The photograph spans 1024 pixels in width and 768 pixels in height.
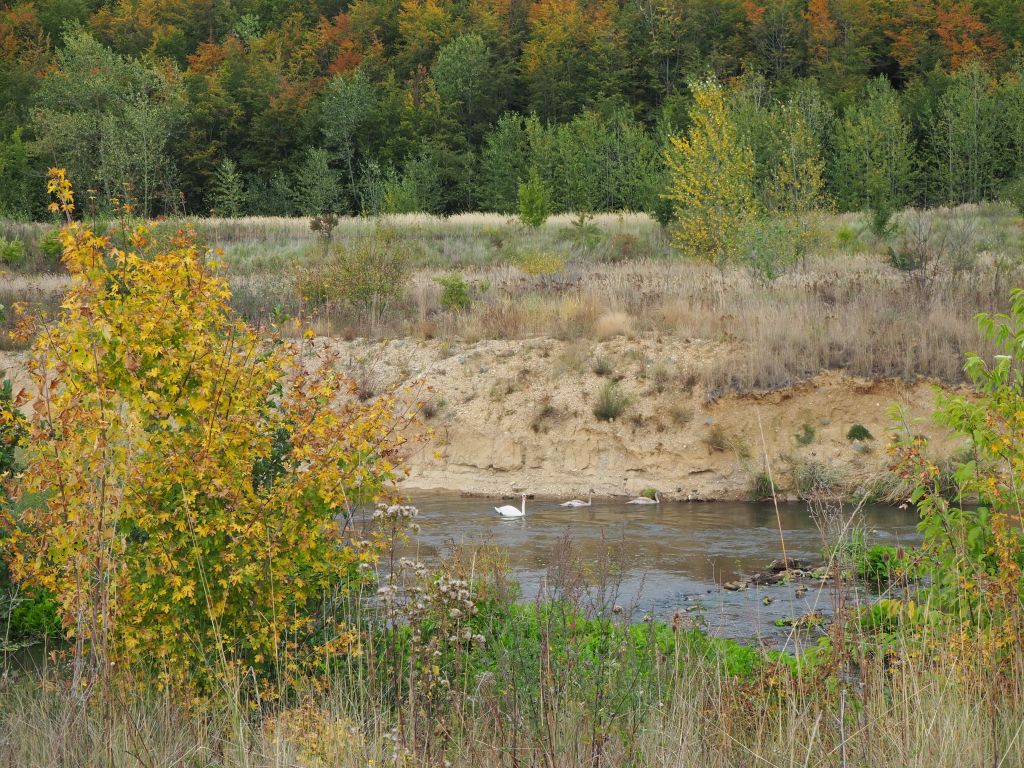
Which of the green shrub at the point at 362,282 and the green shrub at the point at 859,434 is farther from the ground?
the green shrub at the point at 362,282

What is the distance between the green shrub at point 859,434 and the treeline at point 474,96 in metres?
24.9

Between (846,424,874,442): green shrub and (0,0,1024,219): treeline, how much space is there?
81.8 feet

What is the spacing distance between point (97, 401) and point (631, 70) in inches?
2499

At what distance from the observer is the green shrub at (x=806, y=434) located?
16.3 meters

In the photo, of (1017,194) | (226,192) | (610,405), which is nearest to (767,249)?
(610,405)

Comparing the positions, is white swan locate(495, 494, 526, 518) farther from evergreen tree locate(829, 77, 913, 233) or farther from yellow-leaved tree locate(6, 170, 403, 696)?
evergreen tree locate(829, 77, 913, 233)

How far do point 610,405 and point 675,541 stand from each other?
5146 mm

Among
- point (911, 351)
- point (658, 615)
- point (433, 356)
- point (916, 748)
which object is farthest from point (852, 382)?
point (916, 748)

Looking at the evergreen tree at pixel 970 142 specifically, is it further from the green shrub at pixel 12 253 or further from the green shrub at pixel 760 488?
the green shrub at pixel 12 253

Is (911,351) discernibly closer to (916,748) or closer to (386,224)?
(916,748)

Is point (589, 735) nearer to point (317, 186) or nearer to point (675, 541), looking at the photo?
point (675, 541)

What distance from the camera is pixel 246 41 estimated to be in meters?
74.2

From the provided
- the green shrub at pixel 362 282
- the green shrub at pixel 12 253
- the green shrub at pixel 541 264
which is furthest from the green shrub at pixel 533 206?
the green shrub at pixel 12 253

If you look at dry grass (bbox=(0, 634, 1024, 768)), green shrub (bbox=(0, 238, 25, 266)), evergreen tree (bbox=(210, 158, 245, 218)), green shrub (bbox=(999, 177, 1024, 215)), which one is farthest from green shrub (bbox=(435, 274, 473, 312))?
evergreen tree (bbox=(210, 158, 245, 218))
